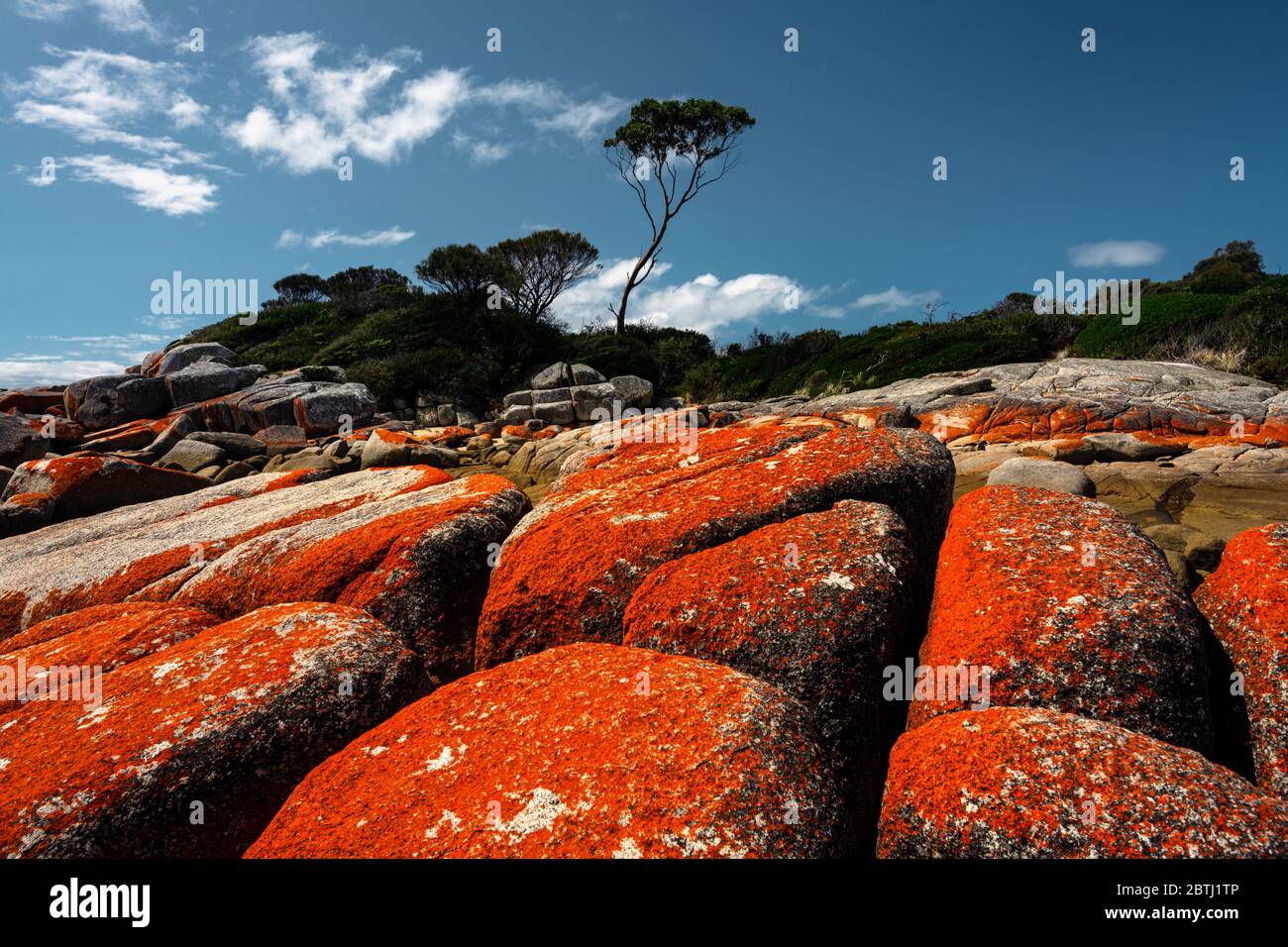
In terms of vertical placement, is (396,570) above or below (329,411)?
below

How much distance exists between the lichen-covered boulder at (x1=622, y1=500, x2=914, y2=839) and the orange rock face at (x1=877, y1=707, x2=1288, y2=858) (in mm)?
443

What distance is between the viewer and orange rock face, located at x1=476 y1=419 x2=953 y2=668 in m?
4.48

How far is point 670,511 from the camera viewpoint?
16.4 feet

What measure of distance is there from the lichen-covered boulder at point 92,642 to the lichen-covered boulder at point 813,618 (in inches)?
150

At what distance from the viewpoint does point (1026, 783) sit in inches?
106

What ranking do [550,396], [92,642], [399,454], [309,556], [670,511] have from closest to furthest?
[92,642]
[670,511]
[309,556]
[399,454]
[550,396]

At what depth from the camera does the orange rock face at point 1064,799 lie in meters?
2.46

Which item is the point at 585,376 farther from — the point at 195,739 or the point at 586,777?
the point at 586,777

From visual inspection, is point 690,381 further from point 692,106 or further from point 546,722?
point 546,722

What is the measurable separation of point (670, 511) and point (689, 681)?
6.01 ft

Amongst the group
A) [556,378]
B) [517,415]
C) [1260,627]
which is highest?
[556,378]

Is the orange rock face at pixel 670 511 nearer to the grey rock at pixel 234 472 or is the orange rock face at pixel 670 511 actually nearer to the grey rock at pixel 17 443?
the grey rock at pixel 234 472

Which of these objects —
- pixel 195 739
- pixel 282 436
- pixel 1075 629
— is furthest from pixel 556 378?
pixel 1075 629

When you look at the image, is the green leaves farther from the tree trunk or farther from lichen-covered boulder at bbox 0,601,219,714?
lichen-covered boulder at bbox 0,601,219,714
